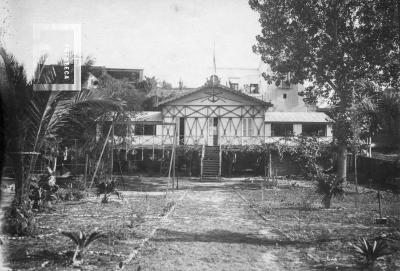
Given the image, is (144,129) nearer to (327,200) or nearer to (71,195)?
(71,195)

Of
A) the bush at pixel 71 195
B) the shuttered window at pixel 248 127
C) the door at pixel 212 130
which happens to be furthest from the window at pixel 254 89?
the bush at pixel 71 195

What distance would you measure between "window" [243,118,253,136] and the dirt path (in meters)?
15.1

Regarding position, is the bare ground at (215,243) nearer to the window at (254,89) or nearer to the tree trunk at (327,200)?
the tree trunk at (327,200)

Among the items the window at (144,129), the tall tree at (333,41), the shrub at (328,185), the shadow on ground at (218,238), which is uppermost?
the tall tree at (333,41)

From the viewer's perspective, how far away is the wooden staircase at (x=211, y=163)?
78.9 feet

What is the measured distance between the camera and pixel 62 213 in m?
11.0

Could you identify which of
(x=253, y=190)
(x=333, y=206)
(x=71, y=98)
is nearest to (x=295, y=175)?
(x=253, y=190)

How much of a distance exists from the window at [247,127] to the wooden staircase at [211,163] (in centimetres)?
320

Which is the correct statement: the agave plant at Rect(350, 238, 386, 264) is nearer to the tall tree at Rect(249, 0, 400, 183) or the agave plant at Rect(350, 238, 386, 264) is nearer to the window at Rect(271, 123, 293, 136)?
the tall tree at Rect(249, 0, 400, 183)

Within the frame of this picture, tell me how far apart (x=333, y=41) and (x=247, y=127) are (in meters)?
10.2

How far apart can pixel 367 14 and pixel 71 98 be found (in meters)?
15.7

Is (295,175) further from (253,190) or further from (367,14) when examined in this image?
(367,14)

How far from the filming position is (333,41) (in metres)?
19.0

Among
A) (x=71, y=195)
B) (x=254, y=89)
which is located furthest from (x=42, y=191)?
(x=254, y=89)
